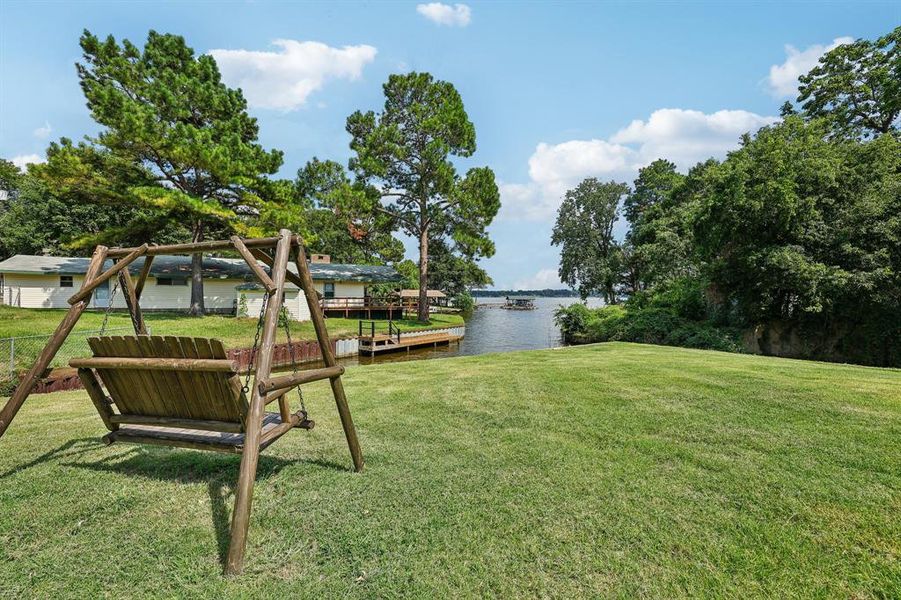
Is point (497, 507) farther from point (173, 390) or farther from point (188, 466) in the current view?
point (188, 466)

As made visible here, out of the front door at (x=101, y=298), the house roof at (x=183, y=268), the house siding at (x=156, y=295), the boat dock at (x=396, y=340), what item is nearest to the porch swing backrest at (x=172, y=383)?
the boat dock at (x=396, y=340)

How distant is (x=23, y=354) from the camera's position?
11.6 m

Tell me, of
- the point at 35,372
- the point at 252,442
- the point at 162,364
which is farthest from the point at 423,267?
the point at 252,442

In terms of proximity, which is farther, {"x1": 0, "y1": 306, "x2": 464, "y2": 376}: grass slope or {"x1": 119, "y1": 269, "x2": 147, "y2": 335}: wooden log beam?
{"x1": 0, "y1": 306, "x2": 464, "y2": 376}: grass slope

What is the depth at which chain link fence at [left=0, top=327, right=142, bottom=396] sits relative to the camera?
8.95 metres

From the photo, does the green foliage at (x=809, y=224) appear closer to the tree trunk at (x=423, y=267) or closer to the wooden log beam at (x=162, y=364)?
the tree trunk at (x=423, y=267)

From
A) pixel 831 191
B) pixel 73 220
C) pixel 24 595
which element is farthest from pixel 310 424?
pixel 73 220

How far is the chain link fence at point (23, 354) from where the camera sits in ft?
29.4

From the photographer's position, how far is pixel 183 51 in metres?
24.1

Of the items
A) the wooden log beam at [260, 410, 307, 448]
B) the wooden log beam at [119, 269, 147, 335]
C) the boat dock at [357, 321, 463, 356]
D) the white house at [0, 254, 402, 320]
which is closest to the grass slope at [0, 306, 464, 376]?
the boat dock at [357, 321, 463, 356]

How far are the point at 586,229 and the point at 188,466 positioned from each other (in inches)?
1804

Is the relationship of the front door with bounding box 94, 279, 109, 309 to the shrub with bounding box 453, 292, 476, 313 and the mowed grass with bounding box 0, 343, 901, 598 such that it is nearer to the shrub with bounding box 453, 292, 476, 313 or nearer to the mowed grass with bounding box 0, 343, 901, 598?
the mowed grass with bounding box 0, 343, 901, 598

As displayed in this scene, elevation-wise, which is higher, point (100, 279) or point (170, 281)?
point (170, 281)

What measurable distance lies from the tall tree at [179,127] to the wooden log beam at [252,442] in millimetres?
20817
